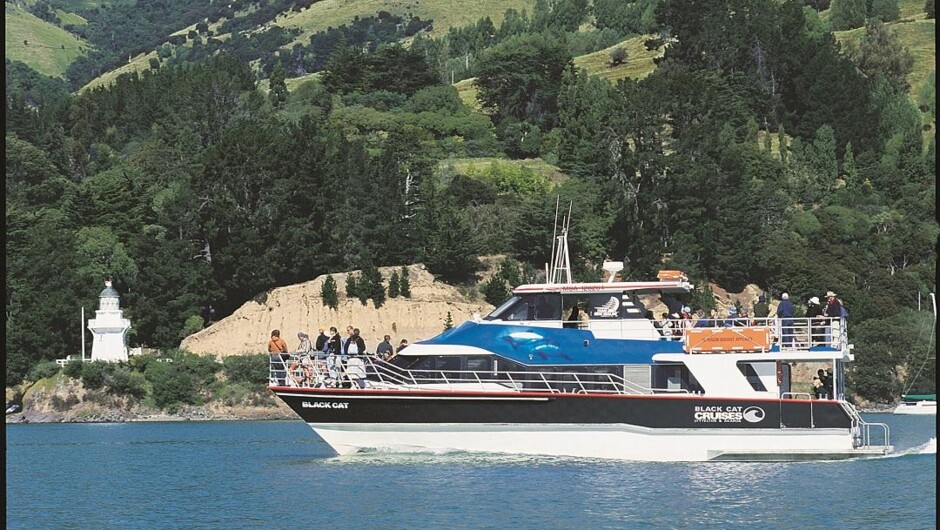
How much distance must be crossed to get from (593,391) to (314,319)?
47714mm

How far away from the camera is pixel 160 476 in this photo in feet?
130

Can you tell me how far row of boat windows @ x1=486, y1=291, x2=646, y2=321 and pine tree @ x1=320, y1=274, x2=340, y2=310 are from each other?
45356 millimetres

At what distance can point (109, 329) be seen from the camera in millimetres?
80438

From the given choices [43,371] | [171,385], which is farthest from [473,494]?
[43,371]

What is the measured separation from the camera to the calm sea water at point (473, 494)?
29.2 meters

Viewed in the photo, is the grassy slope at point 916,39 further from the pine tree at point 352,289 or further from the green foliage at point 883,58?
the pine tree at point 352,289

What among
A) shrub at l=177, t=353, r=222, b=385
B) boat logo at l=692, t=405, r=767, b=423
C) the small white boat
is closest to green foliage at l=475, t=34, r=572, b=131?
shrub at l=177, t=353, r=222, b=385

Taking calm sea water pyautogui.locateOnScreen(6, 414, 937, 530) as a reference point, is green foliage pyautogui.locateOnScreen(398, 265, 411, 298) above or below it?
above

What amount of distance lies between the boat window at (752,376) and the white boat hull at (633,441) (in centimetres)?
118

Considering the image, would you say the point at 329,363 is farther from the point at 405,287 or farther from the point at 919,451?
the point at 405,287

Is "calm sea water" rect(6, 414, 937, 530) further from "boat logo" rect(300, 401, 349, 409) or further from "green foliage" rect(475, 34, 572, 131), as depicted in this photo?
"green foliage" rect(475, 34, 572, 131)

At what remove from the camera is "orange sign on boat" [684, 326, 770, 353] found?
120ft

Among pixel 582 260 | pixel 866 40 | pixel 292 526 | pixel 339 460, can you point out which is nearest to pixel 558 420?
pixel 339 460

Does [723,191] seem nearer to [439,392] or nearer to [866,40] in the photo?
[866,40]
